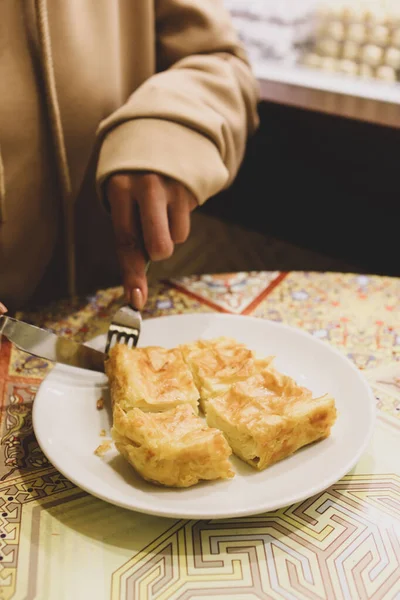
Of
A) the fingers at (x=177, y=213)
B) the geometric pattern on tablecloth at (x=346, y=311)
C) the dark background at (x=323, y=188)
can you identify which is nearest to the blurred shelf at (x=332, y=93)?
the dark background at (x=323, y=188)

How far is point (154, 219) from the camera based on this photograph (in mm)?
1193

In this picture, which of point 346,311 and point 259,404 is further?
point 346,311

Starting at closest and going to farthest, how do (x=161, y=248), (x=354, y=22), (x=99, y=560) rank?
1. (x=99, y=560)
2. (x=161, y=248)
3. (x=354, y=22)

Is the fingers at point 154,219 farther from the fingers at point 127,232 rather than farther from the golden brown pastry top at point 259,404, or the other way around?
the golden brown pastry top at point 259,404

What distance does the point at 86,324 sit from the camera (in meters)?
1.32

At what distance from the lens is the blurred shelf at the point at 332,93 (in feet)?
6.93

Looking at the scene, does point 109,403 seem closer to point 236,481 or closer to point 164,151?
point 236,481

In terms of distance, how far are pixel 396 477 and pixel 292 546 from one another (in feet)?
0.71

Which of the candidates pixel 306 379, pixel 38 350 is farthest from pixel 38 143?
pixel 306 379

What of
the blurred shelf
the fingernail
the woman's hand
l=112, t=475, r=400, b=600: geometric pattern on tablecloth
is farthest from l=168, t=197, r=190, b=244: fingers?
the blurred shelf

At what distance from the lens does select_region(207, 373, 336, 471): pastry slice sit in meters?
0.89

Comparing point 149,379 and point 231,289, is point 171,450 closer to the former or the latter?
point 149,379

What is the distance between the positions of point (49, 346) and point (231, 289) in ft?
1.80

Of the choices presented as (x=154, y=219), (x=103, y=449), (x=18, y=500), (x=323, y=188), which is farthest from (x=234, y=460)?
(x=323, y=188)
